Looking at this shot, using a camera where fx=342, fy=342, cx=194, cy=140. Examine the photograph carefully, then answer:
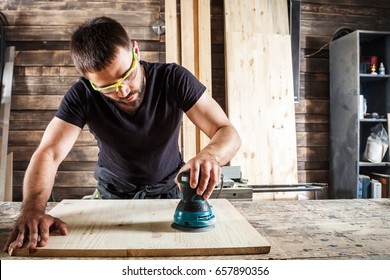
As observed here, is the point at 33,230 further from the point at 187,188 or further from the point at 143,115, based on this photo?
the point at 143,115

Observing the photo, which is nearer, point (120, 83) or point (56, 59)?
point (120, 83)

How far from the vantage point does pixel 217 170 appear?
1290mm

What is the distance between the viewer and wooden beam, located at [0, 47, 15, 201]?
336cm

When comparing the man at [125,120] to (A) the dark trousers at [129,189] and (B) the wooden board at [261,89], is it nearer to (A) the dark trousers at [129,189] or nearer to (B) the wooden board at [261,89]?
(A) the dark trousers at [129,189]

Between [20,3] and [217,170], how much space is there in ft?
11.6

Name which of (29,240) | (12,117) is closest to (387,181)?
(29,240)

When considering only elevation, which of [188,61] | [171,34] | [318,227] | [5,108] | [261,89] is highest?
[171,34]

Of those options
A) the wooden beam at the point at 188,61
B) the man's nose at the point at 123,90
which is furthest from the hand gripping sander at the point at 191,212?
the wooden beam at the point at 188,61

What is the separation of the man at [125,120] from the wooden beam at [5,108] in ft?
5.61

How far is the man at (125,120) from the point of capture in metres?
1.57

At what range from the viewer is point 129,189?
2.05 m

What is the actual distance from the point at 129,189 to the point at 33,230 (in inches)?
35.3

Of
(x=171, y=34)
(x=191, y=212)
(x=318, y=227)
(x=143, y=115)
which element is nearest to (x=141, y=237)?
(x=191, y=212)

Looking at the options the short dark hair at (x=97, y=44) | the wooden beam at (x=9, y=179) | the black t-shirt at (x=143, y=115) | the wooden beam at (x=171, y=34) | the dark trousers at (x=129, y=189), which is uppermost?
the wooden beam at (x=171, y=34)
